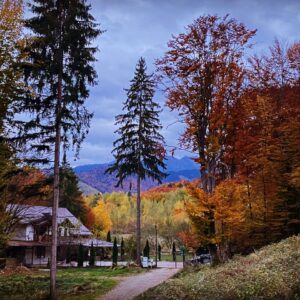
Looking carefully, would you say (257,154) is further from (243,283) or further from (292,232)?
(243,283)

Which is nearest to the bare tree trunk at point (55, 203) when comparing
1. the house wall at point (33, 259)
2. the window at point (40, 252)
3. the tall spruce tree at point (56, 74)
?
the tall spruce tree at point (56, 74)

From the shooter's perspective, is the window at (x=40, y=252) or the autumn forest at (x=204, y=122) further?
the window at (x=40, y=252)

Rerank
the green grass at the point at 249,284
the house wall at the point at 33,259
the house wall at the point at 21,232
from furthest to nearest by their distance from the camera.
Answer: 1. the house wall at the point at 33,259
2. the house wall at the point at 21,232
3. the green grass at the point at 249,284

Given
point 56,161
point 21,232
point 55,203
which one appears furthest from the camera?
point 21,232

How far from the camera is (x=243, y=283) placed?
1070cm

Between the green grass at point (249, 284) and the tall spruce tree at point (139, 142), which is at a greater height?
the tall spruce tree at point (139, 142)

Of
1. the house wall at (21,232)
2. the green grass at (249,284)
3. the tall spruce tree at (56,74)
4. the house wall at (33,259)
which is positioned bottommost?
the house wall at (33,259)

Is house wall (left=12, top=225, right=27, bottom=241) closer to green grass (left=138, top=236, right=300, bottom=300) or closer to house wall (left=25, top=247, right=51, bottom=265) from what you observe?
house wall (left=25, top=247, right=51, bottom=265)

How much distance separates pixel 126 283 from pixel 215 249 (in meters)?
6.52

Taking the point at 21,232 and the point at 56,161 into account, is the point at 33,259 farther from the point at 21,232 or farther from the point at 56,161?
the point at 56,161

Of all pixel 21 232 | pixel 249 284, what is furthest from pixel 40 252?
pixel 249 284

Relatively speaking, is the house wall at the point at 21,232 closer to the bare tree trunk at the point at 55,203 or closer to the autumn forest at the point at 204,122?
the autumn forest at the point at 204,122

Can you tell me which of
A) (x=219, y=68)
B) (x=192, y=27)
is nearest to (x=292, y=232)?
(x=219, y=68)

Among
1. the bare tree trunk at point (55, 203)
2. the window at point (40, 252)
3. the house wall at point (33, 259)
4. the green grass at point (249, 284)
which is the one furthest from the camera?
the window at point (40, 252)
